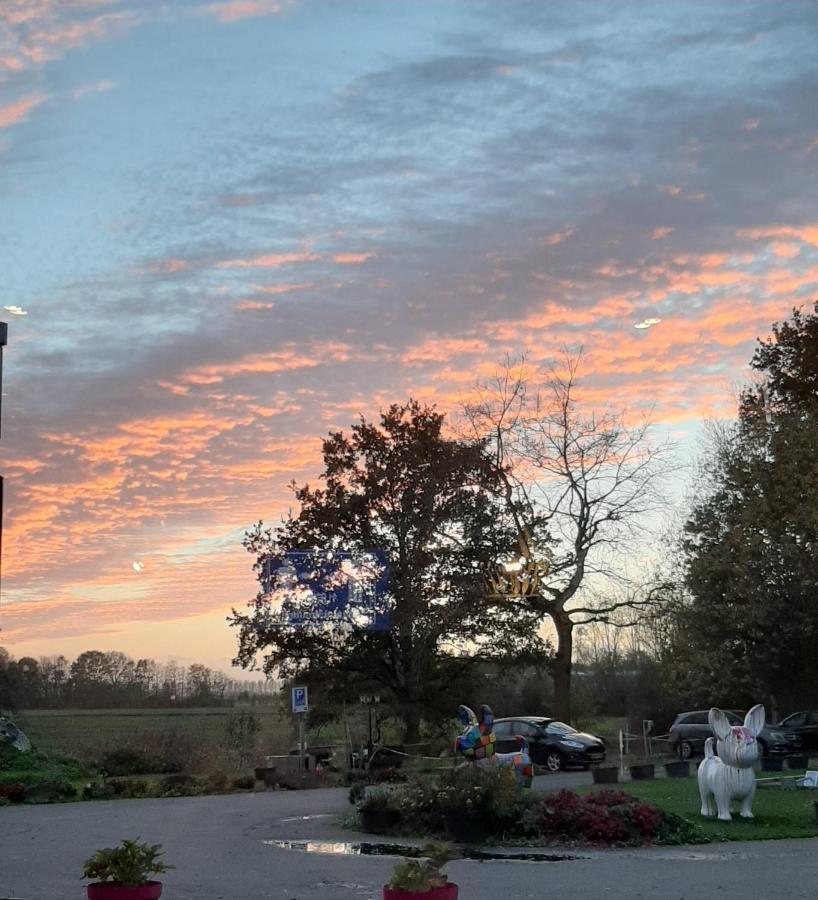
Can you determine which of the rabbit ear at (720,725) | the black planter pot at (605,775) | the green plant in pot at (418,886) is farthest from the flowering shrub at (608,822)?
the green plant in pot at (418,886)

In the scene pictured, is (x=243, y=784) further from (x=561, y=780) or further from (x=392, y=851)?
(x=392, y=851)

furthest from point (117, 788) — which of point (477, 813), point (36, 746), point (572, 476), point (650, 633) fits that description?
point (650, 633)

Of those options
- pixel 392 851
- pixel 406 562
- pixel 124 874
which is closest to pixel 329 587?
pixel 406 562

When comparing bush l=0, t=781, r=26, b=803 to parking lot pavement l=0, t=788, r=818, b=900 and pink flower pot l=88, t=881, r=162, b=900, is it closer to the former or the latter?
parking lot pavement l=0, t=788, r=818, b=900

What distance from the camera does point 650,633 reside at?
62125 mm

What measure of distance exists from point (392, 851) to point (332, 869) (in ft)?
5.61

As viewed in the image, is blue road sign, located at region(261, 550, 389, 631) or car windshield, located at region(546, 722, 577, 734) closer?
car windshield, located at region(546, 722, 577, 734)

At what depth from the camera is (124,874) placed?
27.8ft

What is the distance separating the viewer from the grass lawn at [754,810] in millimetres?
16266

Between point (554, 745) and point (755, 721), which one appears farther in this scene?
point (554, 745)

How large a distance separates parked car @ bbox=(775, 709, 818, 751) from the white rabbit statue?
764 inches

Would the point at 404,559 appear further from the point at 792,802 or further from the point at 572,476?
the point at 792,802

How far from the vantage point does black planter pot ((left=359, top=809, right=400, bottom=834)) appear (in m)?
17.9

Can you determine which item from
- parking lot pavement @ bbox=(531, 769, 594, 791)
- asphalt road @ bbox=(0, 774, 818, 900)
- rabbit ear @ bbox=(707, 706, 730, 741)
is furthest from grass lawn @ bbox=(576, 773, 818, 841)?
parking lot pavement @ bbox=(531, 769, 594, 791)
